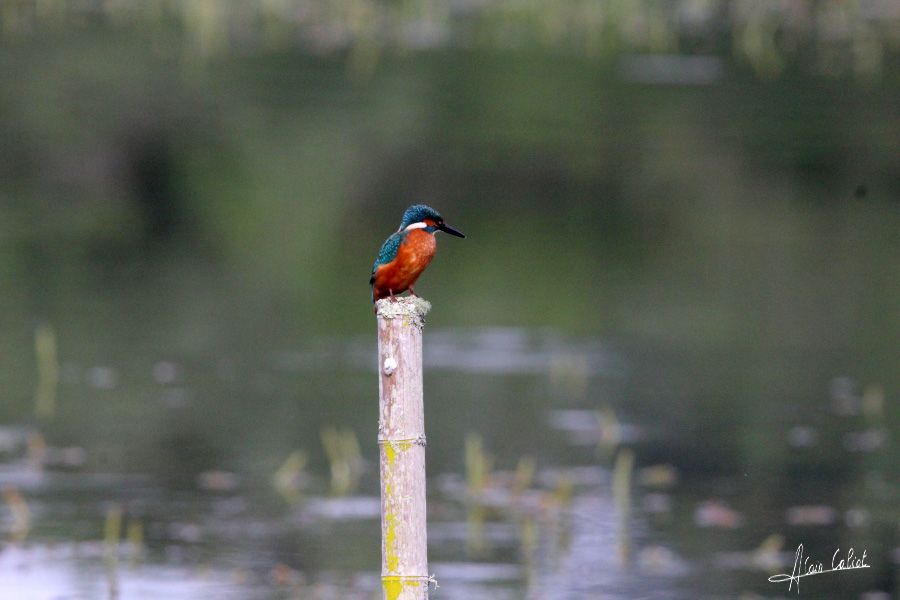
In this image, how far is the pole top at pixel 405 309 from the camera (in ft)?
18.1

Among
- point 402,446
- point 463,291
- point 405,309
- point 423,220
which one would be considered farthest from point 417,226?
point 463,291

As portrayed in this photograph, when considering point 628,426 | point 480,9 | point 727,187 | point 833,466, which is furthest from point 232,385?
point 480,9

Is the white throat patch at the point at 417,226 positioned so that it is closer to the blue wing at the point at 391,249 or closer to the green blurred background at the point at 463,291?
the blue wing at the point at 391,249

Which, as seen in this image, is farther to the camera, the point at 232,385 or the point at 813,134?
the point at 813,134

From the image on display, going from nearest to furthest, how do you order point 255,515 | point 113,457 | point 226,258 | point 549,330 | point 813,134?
point 255,515, point 113,457, point 549,330, point 226,258, point 813,134

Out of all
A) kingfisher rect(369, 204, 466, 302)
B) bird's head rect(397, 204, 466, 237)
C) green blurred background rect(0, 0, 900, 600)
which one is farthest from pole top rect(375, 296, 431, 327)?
green blurred background rect(0, 0, 900, 600)

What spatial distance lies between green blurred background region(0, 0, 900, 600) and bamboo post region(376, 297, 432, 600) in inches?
111

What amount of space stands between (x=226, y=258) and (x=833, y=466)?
7.57 meters

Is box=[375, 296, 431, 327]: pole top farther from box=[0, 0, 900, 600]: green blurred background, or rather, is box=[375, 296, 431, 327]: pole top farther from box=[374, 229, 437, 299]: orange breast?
box=[0, 0, 900, 600]: green blurred background

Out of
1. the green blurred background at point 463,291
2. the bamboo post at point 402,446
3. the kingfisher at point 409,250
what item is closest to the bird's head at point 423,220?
the kingfisher at point 409,250

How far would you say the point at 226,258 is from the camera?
16797 mm

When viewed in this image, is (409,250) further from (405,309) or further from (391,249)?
(405,309)

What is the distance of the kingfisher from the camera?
19.7 ft

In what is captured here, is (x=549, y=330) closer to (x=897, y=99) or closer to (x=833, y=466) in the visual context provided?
(x=833, y=466)
